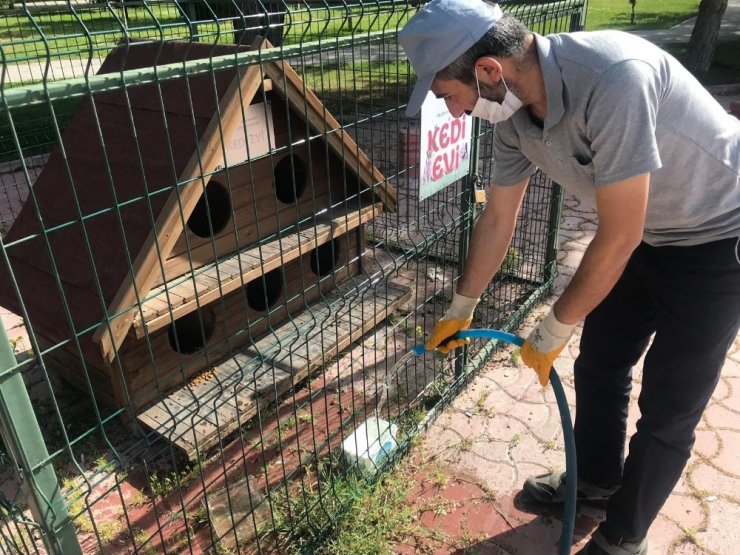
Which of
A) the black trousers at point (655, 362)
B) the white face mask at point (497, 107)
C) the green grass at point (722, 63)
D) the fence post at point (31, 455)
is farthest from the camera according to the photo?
the green grass at point (722, 63)

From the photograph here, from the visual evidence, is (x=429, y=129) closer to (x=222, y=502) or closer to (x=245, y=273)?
(x=245, y=273)

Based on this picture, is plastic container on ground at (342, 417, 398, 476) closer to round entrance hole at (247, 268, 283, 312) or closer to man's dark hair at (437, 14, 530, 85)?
round entrance hole at (247, 268, 283, 312)

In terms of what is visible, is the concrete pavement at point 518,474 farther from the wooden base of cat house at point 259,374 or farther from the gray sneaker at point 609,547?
the wooden base of cat house at point 259,374

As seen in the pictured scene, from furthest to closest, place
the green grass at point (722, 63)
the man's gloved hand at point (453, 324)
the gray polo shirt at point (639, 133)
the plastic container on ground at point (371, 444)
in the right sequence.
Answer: the green grass at point (722, 63)
the plastic container on ground at point (371, 444)
the man's gloved hand at point (453, 324)
the gray polo shirt at point (639, 133)

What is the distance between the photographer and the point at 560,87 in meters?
1.69

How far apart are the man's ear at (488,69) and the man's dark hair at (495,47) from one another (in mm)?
14

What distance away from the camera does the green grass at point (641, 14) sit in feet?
60.6

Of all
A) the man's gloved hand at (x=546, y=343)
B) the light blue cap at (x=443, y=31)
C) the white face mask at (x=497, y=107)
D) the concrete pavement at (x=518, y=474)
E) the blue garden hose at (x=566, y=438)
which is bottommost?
the concrete pavement at (x=518, y=474)

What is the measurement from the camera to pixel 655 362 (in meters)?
2.10

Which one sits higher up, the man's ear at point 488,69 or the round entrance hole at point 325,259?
the man's ear at point 488,69

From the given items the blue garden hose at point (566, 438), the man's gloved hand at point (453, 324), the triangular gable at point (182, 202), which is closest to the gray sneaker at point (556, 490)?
the blue garden hose at point (566, 438)

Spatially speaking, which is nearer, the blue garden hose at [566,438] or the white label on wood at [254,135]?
the blue garden hose at [566,438]

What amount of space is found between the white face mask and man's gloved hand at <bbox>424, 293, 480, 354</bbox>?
79 centimetres

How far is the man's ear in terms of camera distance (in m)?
1.67
